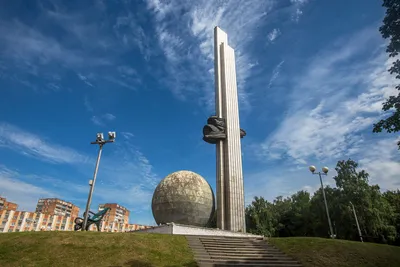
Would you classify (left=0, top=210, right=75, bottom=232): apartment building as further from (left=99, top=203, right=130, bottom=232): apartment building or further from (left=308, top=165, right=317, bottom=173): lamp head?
(left=308, top=165, right=317, bottom=173): lamp head

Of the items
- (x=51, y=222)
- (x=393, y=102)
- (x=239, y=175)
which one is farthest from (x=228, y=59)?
(x=51, y=222)

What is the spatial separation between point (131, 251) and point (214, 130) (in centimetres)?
2020

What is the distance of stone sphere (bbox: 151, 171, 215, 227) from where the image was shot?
80.1 ft

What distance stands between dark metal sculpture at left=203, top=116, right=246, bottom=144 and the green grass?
602 inches

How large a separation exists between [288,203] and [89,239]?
46.7 m

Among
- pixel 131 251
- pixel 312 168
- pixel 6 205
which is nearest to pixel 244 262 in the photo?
pixel 131 251

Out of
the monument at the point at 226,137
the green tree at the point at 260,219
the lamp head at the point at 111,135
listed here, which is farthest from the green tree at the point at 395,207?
the lamp head at the point at 111,135

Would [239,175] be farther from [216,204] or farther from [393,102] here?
[393,102]

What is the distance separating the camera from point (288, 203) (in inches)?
2140

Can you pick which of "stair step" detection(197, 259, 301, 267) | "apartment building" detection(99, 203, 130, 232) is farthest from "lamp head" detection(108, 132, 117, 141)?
"apartment building" detection(99, 203, 130, 232)

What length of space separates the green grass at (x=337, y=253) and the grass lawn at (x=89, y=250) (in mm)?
7312

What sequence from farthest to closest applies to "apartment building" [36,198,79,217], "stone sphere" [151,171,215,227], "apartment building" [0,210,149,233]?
"apartment building" [36,198,79,217], "apartment building" [0,210,149,233], "stone sphere" [151,171,215,227]

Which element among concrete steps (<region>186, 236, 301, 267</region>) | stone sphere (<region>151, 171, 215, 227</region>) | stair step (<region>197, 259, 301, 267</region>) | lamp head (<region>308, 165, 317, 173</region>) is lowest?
stair step (<region>197, 259, 301, 267</region>)

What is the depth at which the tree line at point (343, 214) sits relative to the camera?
36.2 m
